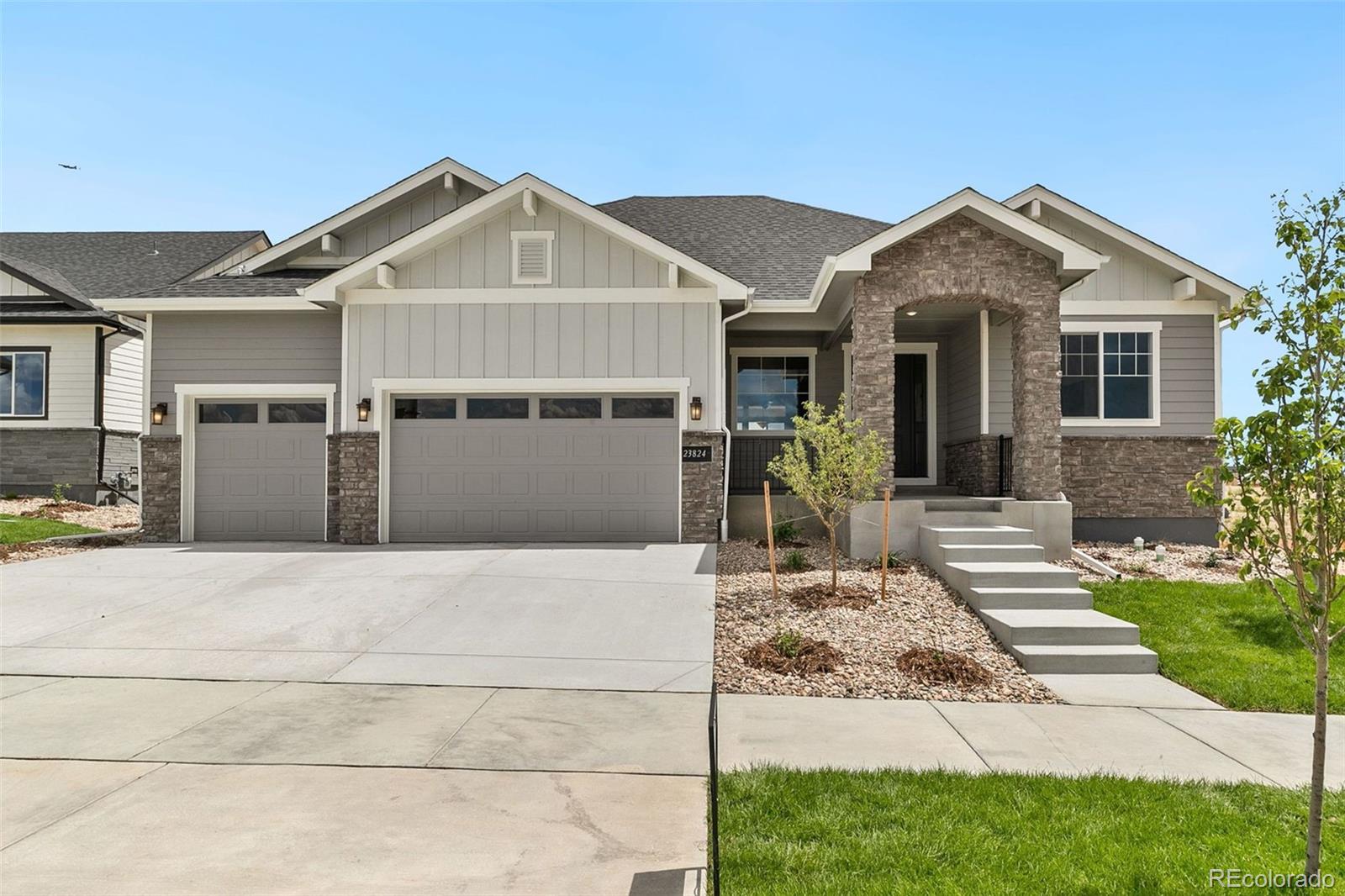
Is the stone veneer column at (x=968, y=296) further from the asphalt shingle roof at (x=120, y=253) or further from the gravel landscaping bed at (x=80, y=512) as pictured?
the asphalt shingle roof at (x=120, y=253)

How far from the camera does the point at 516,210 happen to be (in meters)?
12.5

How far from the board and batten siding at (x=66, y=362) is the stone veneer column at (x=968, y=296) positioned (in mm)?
16599

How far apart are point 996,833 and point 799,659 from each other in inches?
120

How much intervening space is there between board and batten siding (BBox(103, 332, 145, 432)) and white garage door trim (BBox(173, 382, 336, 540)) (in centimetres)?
598

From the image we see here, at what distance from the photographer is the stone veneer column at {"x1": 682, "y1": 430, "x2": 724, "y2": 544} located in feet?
40.2

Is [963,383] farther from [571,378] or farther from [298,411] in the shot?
[298,411]

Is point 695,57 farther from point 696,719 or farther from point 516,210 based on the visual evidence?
point 696,719

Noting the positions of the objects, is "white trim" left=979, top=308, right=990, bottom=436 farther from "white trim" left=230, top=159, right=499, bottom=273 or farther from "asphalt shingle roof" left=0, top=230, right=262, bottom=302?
"asphalt shingle roof" left=0, top=230, right=262, bottom=302

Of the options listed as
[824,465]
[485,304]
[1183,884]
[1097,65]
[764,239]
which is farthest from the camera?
[764,239]

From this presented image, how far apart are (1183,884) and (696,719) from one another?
2.76 meters

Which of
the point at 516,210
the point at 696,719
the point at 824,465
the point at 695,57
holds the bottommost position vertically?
the point at 696,719

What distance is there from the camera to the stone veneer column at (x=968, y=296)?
10750 mm

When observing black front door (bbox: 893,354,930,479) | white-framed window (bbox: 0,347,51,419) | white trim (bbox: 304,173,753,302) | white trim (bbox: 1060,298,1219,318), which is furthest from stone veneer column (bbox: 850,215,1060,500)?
white-framed window (bbox: 0,347,51,419)

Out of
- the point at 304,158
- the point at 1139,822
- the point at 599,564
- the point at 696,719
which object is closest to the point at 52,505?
the point at 304,158
